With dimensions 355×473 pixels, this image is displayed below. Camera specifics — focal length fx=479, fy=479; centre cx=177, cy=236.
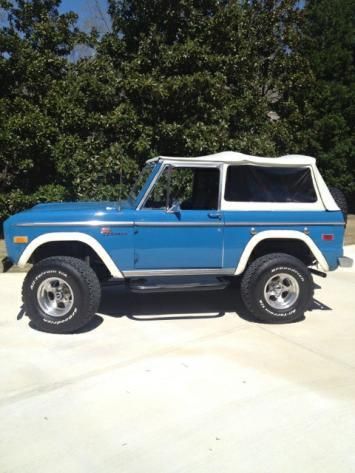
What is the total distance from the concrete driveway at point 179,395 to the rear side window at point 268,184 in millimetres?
1421

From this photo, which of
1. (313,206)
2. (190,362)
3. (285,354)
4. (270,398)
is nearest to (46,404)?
(190,362)

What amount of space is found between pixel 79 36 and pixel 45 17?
2.75 ft

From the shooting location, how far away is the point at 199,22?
10.5m

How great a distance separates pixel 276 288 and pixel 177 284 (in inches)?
45.2

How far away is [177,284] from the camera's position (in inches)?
208

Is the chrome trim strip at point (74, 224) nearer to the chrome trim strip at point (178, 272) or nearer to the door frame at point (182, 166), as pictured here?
the door frame at point (182, 166)

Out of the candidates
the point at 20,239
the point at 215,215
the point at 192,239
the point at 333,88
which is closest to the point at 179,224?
the point at 192,239

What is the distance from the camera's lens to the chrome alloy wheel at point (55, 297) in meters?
5.02

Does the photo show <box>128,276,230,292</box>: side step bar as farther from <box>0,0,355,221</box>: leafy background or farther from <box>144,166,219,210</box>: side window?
<box>0,0,355,221</box>: leafy background

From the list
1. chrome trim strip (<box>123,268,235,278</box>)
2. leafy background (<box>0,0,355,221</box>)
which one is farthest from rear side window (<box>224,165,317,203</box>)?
leafy background (<box>0,0,355,221</box>)

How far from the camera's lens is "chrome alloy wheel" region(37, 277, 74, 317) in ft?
16.5

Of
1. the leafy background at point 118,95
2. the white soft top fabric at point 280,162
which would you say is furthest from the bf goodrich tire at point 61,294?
the leafy background at point 118,95

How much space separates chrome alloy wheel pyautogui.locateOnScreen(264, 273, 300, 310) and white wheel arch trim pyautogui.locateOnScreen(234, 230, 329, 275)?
37 centimetres

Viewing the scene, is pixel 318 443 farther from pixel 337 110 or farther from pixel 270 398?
pixel 337 110
